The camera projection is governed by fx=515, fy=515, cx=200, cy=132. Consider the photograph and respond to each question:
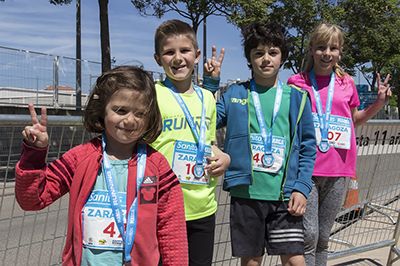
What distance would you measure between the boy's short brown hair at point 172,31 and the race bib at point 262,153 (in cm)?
68

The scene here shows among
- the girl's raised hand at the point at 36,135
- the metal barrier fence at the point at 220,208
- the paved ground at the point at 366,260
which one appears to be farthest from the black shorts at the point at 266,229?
the paved ground at the point at 366,260

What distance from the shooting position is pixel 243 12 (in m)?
18.4

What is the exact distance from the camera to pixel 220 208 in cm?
396

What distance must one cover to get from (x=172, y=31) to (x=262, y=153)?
90 cm

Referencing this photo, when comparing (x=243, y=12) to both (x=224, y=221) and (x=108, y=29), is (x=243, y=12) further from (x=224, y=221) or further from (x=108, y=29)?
(x=224, y=221)

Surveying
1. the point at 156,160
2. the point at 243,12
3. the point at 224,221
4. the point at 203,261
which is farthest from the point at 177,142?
the point at 243,12

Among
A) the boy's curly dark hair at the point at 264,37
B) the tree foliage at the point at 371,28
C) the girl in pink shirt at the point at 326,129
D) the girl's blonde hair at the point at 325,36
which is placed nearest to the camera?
the boy's curly dark hair at the point at 264,37

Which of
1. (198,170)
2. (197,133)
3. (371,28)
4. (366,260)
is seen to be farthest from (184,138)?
(371,28)

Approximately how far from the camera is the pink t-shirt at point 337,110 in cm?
348

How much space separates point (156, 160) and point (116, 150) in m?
0.19

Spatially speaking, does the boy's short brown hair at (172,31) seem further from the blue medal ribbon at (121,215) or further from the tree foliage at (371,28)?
the tree foliage at (371,28)

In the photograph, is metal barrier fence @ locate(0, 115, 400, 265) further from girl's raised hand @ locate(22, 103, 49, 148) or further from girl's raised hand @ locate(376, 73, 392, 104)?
girl's raised hand @ locate(376, 73, 392, 104)

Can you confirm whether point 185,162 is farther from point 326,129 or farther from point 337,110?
point 337,110

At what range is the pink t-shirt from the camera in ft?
11.4
